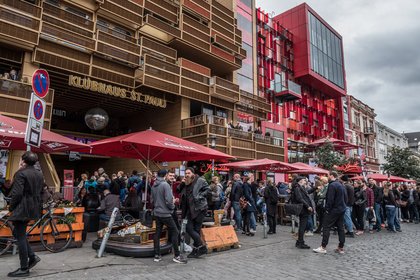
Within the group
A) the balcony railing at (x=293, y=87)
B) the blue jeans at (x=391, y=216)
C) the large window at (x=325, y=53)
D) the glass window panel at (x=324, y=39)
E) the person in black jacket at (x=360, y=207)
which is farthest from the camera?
the glass window panel at (x=324, y=39)

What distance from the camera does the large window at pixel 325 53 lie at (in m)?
40.2

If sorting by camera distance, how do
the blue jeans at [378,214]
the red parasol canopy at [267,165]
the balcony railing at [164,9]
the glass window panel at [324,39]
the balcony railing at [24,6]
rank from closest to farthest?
the blue jeans at [378,214], the balcony railing at [24,6], the red parasol canopy at [267,165], the balcony railing at [164,9], the glass window panel at [324,39]

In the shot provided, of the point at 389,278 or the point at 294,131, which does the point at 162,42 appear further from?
the point at 294,131

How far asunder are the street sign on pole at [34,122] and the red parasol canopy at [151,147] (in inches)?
93.5

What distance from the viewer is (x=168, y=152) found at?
31.7ft

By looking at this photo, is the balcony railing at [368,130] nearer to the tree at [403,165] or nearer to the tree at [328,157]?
the tree at [403,165]

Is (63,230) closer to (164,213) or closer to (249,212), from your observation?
(164,213)

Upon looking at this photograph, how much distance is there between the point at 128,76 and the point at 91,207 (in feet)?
33.9

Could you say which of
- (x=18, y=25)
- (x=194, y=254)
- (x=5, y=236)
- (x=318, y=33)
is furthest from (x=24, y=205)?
(x=318, y=33)

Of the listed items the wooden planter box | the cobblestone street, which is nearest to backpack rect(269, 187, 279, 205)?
the cobblestone street

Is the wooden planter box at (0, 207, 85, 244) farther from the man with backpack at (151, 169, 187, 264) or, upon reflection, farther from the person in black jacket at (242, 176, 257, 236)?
the person in black jacket at (242, 176, 257, 236)

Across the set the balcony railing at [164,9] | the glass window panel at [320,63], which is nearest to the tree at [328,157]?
the glass window panel at [320,63]

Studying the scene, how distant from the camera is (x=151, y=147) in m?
8.94

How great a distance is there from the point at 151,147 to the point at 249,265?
4.38 metres
